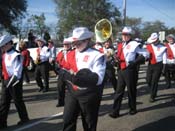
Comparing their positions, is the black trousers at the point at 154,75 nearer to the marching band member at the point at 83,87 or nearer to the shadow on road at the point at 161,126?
the shadow on road at the point at 161,126

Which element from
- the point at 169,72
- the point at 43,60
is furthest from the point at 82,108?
the point at 169,72

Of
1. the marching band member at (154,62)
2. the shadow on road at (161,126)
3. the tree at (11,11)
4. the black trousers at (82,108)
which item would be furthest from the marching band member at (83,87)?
the tree at (11,11)

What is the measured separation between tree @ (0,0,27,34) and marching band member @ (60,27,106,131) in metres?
22.4

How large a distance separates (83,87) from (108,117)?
3.58 metres

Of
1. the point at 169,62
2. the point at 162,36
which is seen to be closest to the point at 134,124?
the point at 169,62

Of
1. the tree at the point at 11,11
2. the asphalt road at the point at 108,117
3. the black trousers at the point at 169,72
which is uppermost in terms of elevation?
the tree at the point at 11,11

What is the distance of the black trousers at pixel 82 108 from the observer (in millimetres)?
5945

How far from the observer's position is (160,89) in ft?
45.5

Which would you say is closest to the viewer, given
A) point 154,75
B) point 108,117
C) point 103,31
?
point 108,117

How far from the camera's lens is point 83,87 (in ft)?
19.0

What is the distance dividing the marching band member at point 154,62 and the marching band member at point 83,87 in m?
5.33

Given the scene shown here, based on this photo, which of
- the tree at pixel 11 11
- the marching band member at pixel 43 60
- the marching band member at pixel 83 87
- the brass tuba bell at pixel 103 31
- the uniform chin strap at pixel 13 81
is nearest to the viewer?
the marching band member at pixel 83 87

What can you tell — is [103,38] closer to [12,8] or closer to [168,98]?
[168,98]

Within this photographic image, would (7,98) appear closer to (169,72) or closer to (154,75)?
(154,75)
